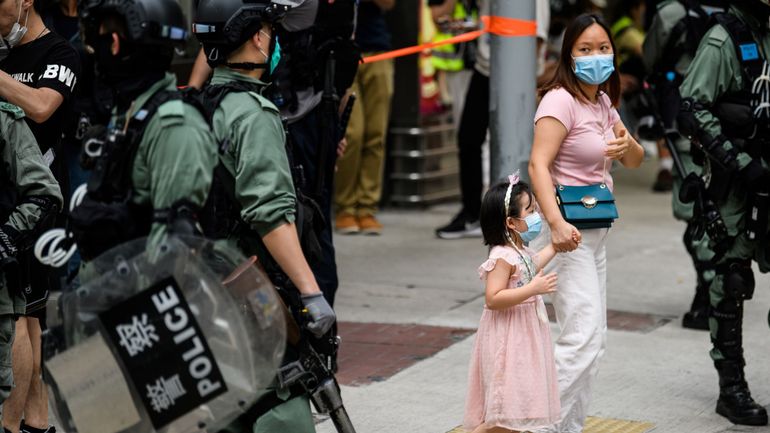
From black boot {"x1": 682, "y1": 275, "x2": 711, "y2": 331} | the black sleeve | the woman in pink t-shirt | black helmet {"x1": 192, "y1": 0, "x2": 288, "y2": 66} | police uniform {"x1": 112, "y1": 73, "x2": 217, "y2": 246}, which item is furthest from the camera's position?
black boot {"x1": 682, "y1": 275, "x2": 711, "y2": 331}

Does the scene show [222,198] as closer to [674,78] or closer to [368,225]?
[674,78]

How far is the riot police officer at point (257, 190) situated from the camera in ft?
13.7

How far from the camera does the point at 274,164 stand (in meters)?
4.19

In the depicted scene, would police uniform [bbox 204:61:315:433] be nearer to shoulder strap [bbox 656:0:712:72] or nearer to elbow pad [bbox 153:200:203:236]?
elbow pad [bbox 153:200:203:236]

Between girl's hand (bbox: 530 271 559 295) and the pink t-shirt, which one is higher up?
the pink t-shirt

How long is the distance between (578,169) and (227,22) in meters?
1.83

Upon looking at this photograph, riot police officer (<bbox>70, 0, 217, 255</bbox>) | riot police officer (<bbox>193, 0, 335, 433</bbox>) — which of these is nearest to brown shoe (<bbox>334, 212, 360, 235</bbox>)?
riot police officer (<bbox>193, 0, 335, 433</bbox>)

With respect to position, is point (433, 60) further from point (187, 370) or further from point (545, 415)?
point (187, 370)

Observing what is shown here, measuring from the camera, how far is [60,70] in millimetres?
5738

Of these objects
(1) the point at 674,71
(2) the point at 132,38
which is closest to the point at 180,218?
(2) the point at 132,38

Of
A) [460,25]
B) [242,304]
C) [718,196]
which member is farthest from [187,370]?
[460,25]

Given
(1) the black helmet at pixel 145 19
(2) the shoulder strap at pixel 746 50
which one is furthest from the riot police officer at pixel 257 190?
(2) the shoulder strap at pixel 746 50

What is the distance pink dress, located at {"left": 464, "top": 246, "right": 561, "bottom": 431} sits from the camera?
5.17 m

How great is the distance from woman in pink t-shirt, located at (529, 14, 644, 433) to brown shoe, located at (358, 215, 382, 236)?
4903 mm
